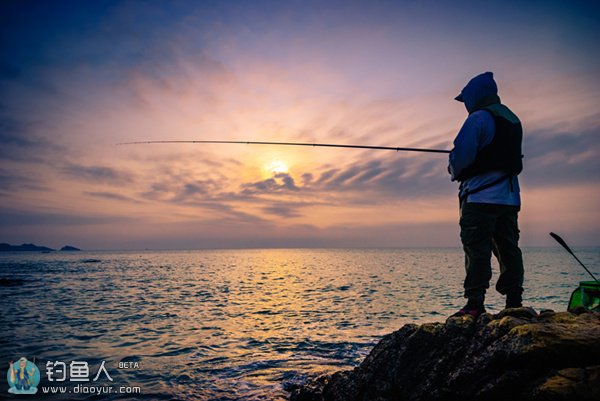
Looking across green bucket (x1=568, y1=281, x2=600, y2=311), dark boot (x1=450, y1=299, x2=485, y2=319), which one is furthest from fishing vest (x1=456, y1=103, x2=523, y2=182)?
green bucket (x1=568, y1=281, x2=600, y2=311)

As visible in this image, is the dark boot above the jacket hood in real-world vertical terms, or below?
below

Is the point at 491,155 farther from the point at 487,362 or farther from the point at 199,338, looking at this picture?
the point at 199,338

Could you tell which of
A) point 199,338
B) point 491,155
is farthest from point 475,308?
point 199,338

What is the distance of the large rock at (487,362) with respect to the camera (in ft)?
9.96

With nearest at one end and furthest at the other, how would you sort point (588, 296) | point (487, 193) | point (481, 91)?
1. point (487, 193)
2. point (481, 91)
3. point (588, 296)

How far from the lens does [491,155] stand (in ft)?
14.4

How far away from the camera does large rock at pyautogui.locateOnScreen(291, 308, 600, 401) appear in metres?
3.04

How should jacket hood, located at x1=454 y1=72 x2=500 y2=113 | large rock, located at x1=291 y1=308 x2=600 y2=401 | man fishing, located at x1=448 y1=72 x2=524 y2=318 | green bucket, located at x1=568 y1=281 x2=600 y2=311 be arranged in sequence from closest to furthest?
large rock, located at x1=291 y1=308 x2=600 y2=401
man fishing, located at x1=448 y1=72 x2=524 y2=318
jacket hood, located at x1=454 y1=72 x2=500 y2=113
green bucket, located at x1=568 y1=281 x2=600 y2=311

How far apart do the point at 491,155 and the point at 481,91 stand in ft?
3.28

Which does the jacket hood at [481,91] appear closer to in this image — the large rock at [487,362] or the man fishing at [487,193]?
the man fishing at [487,193]

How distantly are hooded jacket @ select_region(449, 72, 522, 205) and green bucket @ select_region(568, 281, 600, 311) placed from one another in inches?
128

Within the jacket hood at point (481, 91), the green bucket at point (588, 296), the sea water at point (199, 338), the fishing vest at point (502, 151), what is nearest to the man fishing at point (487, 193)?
the fishing vest at point (502, 151)

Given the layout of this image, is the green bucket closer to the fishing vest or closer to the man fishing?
the man fishing

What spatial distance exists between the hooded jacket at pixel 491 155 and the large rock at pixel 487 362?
1.51 meters
